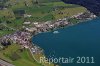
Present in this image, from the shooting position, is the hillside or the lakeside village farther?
the hillside

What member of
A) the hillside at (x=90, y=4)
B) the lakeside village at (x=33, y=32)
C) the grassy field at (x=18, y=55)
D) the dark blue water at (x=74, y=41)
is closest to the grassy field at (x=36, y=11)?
the grassy field at (x=18, y=55)

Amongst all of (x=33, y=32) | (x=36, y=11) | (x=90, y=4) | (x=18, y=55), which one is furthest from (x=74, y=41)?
(x=90, y=4)

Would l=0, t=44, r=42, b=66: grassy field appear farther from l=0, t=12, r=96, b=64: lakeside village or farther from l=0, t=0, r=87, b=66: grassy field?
l=0, t=0, r=87, b=66: grassy field

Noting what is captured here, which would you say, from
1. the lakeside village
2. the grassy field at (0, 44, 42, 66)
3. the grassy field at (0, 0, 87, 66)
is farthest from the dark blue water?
the grassy field at (0, 0, 87, 66)

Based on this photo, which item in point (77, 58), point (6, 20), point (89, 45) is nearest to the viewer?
point (77, 58)

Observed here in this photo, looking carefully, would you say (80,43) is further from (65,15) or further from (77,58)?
(65,15)

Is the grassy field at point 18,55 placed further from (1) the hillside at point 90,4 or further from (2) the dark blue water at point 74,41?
(1) the hillside at point 90,4

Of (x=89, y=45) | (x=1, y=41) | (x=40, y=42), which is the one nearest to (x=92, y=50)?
(x=89, y=45)

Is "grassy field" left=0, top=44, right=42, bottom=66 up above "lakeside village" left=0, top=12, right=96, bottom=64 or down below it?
above

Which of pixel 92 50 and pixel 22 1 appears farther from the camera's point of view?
pixel 22 1
